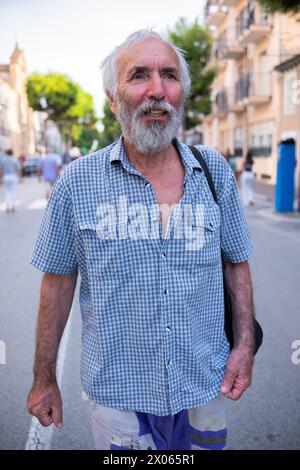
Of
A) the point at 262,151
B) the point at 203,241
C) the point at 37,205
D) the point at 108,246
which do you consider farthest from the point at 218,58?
the point at 108,246

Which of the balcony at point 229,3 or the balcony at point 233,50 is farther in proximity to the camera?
the balcony at point 229,3

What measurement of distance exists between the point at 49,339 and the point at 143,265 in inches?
18.3

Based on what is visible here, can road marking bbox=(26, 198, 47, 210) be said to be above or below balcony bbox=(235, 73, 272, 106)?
below

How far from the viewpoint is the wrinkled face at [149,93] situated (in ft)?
6.07

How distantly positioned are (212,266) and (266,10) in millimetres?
10504

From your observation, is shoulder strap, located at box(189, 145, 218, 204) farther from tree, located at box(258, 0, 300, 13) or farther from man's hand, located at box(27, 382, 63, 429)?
tree, located at box(258, 0, 300, 13)

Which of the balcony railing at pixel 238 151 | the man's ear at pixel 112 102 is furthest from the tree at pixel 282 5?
the balcony railing at pixel 238 151

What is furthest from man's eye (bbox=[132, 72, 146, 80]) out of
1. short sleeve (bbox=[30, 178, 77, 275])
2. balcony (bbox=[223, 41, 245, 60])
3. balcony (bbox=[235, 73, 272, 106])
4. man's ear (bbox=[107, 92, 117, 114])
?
balcony (bbox=[223, 41, 245, 60])

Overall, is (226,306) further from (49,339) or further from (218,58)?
(218,58)

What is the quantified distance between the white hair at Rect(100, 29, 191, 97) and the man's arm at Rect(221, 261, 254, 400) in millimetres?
700

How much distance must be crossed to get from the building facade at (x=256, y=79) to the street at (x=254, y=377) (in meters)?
17.4

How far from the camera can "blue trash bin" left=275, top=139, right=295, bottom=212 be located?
47.8 ft

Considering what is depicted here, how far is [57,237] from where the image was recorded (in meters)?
1.86

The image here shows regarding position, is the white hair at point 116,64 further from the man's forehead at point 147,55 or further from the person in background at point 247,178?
the person in background at point 247,178
